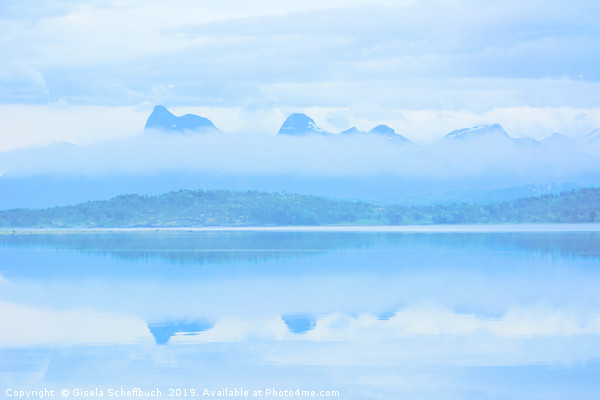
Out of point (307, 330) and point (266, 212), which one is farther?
point (266, 212)

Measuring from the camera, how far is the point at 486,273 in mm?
36750

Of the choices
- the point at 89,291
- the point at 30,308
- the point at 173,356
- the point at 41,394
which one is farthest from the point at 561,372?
the point at 89,291

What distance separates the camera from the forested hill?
113125mm

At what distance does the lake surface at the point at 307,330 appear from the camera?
16.7 meters

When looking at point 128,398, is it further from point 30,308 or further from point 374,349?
point 30,308

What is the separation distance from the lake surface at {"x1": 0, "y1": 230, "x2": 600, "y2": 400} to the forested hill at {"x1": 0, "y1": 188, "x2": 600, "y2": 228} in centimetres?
7275

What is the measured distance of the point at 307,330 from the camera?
72.9ft

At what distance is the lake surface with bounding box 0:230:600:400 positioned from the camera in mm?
16656

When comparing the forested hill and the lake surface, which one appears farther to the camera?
the forested hill

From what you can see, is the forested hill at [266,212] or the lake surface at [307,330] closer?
the lake surface at [307,330]

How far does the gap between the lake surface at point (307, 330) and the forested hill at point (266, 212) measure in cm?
7275

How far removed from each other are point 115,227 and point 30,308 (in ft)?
285

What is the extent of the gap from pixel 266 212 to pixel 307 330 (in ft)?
310

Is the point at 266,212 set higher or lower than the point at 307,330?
lower
